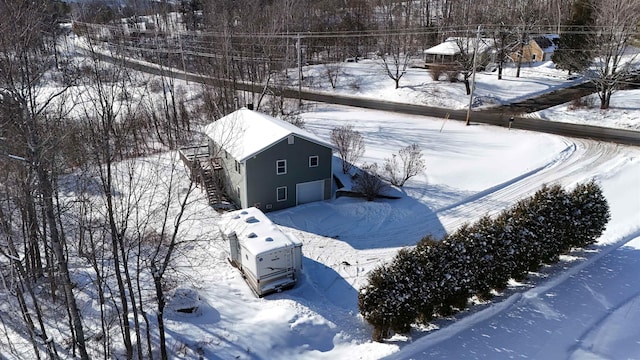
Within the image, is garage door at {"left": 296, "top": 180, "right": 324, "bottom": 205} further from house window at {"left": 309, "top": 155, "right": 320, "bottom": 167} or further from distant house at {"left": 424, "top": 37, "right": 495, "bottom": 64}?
distant house at {"left": 424, "top": 37, "right": 495, "bottom": 64}

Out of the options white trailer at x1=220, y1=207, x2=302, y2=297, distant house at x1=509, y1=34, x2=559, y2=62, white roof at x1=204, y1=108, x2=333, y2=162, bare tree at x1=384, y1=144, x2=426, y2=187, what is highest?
distant house at x1=509, y1=34, x2=559, y2=62

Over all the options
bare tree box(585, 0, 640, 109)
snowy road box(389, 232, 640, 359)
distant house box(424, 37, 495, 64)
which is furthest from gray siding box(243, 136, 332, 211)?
distant house box(424, 37, 495, 64)

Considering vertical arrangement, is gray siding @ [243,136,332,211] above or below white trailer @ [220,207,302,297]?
above

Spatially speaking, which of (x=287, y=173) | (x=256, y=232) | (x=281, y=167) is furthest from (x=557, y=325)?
(x=281, y=167)

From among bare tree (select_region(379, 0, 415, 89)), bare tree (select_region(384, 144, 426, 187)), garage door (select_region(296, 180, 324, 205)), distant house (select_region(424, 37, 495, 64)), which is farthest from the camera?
bare tree (select_region(379, 0, 415, 89))

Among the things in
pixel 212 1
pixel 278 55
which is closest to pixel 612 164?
pixel 278 55

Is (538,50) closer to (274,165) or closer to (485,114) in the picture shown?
(485,114)

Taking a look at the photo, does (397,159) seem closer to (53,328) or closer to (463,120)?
(463,120)
